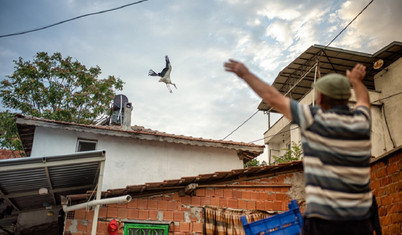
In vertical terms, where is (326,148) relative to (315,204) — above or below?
above

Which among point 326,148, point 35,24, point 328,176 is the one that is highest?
point 35,24

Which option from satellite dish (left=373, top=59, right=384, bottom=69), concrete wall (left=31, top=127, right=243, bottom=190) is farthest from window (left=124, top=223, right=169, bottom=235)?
satellite dish (left=373, top=59, right=384, bottom=69)

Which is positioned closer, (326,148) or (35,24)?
(326,148)

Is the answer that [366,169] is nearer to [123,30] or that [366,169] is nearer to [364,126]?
[364,126]

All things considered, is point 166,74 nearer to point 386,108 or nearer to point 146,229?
point 146,229

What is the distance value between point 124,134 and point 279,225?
30.5 ft

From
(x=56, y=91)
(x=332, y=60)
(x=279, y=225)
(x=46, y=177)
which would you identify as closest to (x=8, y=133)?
(x=56, y=91)

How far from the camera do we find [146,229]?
854 cm

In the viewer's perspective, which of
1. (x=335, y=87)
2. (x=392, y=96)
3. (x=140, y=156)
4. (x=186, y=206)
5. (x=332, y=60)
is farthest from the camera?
(x=332, y=60)

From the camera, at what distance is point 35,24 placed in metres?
8.61

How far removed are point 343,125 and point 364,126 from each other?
5.7 inches

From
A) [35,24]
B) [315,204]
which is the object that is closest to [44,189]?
[35,24]

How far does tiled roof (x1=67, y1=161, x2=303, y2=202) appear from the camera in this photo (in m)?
8.27

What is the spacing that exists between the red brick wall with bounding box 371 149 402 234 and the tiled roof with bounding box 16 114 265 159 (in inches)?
265
